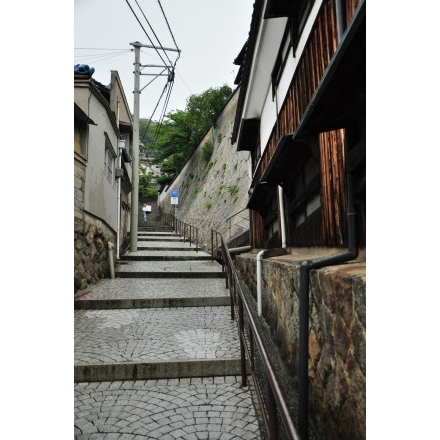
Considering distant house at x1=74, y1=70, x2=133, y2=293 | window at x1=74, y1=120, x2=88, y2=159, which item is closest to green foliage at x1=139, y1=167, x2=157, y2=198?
distant house at x1=74, y1=70, x2=133, y2=293

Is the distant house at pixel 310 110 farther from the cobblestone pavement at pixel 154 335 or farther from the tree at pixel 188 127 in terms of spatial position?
the tree at pixel 188 127

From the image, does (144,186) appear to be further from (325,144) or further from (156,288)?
(325,144)

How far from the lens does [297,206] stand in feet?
22.5

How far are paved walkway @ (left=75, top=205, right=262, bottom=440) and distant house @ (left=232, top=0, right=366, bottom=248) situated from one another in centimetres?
216

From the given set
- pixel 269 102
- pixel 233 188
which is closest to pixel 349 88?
pixel 269 102

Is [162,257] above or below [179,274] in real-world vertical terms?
above

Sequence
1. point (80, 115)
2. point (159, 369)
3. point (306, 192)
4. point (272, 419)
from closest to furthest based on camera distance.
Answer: point (272, 419)
point (159, 369)
point (306, 192)
point (80, 115)

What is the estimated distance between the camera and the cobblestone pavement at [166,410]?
10.8 ft

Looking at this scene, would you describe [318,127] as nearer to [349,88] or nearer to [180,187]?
[349,88]

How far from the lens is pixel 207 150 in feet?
100


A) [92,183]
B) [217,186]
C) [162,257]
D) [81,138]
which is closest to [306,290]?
[81,138]

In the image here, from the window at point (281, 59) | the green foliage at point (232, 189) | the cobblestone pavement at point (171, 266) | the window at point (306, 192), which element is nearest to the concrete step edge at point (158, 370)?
the window at point (306, 192)

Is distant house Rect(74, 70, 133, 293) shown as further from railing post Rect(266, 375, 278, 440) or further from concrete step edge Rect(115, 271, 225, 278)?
railing post Rect(266, 375, 278, 440)

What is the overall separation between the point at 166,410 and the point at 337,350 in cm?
197
